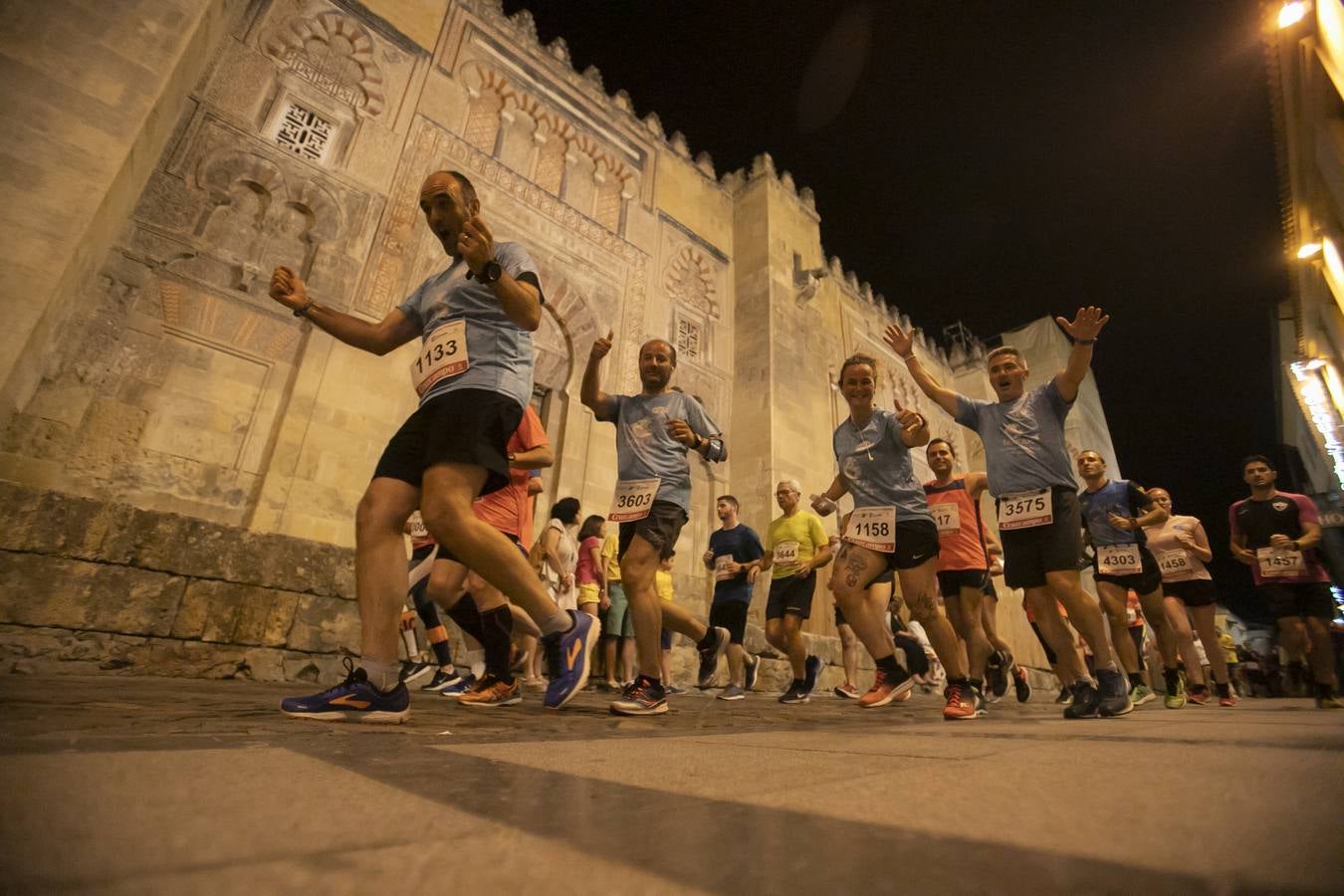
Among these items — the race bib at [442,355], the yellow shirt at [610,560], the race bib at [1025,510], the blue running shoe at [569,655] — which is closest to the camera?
the race bib at [442,355]

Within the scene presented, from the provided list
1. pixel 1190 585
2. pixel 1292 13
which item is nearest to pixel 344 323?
pixel 1190 585

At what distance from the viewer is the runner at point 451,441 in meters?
2.00

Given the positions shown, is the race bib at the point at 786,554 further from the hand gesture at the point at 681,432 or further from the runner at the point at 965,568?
the hand gesture at the point at 681,432

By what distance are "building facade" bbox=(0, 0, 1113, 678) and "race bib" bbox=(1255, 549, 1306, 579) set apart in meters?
5.28

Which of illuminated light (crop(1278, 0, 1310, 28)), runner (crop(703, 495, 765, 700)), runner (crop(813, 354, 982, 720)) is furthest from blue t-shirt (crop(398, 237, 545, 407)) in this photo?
illuminated light (crop(1278, 0, 1310, 28))

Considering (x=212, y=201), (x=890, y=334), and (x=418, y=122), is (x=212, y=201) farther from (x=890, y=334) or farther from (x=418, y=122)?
(x=890, y=334)

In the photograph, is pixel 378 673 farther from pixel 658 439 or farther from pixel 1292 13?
pixel 1292 13

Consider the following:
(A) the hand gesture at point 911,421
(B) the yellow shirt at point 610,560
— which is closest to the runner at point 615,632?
(B) the yellow shirt at point 610,560

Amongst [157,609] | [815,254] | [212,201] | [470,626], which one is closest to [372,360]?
[212,201]

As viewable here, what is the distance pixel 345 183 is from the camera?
6.87 meters

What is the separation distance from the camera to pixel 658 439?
130 inches

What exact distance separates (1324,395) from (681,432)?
17174mm

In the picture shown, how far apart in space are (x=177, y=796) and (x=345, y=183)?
7.82 meters

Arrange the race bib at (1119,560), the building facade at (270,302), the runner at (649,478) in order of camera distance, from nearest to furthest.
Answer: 1. the runner at (649,478)
2. the building facade at (270,302)
3. the race bib at (1119,560)
